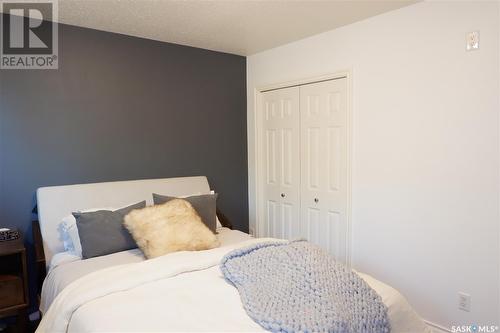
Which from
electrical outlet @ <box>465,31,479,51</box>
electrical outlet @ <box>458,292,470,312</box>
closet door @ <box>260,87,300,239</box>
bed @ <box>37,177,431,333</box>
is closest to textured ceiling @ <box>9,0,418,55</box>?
electrical outlet @ <box>465,31,479,51</box>

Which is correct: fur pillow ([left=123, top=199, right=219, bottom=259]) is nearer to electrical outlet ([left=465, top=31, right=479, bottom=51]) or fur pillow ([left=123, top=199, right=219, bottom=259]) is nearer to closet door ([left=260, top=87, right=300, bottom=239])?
closet door ([left=260, top=87, right=300, bottom=239])

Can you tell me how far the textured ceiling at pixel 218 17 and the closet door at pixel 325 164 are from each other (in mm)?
567

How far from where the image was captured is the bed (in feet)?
4.90

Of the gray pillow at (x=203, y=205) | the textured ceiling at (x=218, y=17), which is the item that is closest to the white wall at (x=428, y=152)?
the textured ceiling at (x=218, y=17)

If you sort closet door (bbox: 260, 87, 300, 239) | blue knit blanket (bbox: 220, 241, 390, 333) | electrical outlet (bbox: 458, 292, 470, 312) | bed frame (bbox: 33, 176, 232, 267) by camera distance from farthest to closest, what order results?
1. closet door (bbox: 260, 87, 300, 239)
2. bed frame (bbox: 33, 176, 232, 267)
3. electrical outlet (bbox: 458, 292, 470, 312)
4. blue knit blanket (bbox: 220, 241, 390, 333)

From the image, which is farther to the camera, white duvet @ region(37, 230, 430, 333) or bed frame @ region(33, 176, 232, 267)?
bed frame @ region(33, 176, 232, 267)

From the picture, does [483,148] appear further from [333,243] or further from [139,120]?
[139,120]

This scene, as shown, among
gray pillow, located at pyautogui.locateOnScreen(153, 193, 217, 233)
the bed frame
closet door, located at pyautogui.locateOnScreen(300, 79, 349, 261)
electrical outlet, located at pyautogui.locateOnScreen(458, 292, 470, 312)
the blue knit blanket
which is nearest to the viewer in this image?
the blue knit blanket

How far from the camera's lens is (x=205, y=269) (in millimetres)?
2039

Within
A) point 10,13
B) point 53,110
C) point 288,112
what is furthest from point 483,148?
point 10,13

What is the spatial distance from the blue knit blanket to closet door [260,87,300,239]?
1.62 m

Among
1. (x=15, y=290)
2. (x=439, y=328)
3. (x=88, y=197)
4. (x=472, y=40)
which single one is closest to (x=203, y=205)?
(x=88, y=197)

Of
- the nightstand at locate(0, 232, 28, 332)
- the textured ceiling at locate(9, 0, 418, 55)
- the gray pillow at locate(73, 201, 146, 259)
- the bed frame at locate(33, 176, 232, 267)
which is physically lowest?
the nightstand at locate(0, 232, 28, 332)

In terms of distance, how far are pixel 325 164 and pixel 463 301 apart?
146cm
